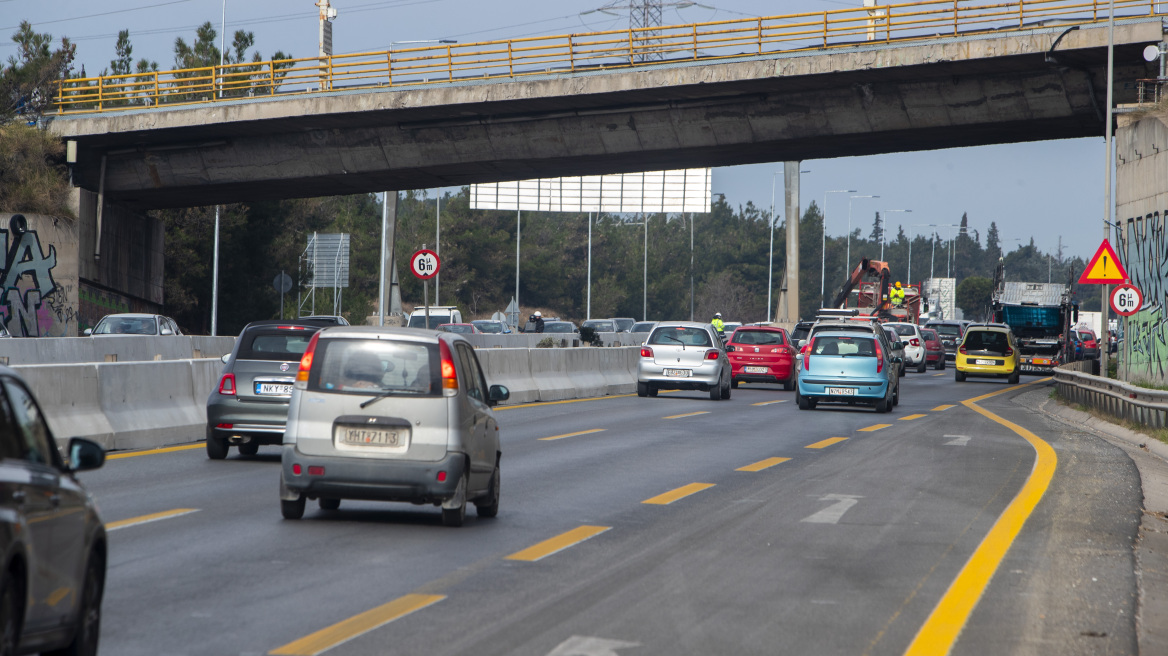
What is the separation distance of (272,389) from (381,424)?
16.9ft

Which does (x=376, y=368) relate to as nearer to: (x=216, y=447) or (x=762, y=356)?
(x=216, y=447)

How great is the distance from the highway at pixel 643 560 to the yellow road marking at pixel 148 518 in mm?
49

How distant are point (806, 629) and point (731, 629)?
378mm

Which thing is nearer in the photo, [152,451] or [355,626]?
[355,626]

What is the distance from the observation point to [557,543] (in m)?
9.69

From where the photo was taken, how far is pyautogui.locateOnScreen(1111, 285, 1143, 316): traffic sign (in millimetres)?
29328

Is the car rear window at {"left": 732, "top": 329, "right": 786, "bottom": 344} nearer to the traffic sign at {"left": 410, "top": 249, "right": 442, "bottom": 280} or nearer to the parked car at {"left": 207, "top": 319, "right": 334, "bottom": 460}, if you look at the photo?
the traffic sign at {"left": 410, "top": 249, "right": 442, "bottom": 280}

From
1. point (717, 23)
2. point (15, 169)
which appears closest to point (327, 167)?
point (15, 169)

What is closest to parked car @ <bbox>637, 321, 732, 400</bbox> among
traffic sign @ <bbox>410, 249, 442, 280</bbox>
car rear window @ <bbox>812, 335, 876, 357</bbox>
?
car rear window @ <bbox>812, 335, 876, 357</bbox>

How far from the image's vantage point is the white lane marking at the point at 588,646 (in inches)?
248

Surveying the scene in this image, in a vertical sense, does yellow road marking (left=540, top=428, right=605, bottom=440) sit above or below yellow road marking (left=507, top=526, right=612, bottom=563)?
below

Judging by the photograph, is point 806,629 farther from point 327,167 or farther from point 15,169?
point 15,169

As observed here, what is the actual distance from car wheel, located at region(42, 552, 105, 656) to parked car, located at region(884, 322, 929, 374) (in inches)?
1940

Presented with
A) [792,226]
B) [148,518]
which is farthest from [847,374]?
[792,226]
